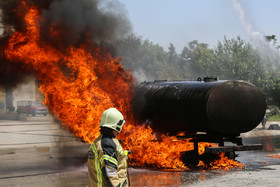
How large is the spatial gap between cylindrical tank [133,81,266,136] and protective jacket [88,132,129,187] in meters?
7.11

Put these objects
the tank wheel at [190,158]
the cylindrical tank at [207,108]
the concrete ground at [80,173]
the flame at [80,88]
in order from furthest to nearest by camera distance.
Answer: the tank wheel at [190,158]
the flame at [80,88]
the cylindrical tank at [207,108]
the concrete ground at [80,173]

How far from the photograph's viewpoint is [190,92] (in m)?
12.1

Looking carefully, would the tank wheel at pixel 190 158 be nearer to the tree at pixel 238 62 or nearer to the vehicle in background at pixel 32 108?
the tree at pixel 238 62

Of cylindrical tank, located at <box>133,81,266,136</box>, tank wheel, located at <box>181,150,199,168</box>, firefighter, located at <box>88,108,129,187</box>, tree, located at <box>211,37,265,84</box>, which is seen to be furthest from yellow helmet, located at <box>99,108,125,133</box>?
tree, located at <box>211,37,265,84</box>

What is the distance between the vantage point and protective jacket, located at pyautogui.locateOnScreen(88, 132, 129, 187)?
427 centimetres

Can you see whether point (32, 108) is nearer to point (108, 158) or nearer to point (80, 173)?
point (80, 173)

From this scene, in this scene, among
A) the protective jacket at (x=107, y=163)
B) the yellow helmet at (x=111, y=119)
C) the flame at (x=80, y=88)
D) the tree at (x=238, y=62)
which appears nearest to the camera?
the protective jacket at (x=107, y=163)

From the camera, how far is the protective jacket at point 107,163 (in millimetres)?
4273

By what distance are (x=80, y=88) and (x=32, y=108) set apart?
33141 millimetres

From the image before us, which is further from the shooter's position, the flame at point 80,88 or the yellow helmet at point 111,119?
the flame at point 80,88

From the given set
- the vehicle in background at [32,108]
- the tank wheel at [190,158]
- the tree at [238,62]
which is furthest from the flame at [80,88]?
the vehicle in background at [32,108]

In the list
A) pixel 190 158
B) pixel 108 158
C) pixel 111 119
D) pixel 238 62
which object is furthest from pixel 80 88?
pixel 238 62

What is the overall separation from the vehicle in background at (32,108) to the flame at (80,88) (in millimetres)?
32305

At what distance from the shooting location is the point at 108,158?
4.28 metres
